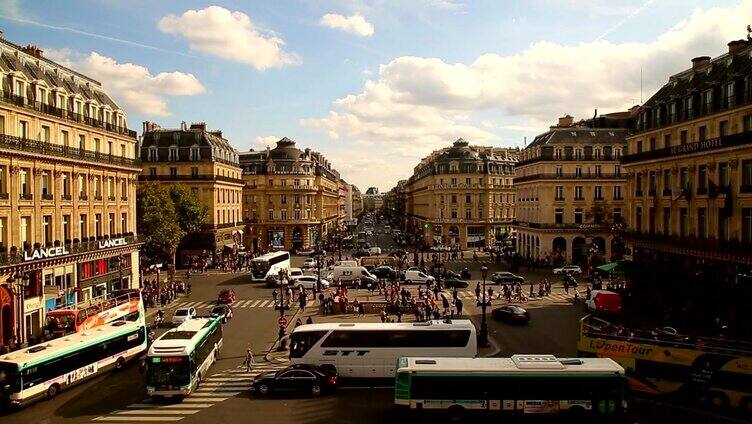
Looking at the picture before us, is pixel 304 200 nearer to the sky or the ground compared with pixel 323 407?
nearer to the sky

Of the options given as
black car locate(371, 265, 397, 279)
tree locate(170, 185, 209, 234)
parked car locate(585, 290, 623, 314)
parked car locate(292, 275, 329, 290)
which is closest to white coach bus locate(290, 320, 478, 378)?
parked car locate(585, 290, 623, 314)

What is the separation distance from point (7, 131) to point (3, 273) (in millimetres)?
8636

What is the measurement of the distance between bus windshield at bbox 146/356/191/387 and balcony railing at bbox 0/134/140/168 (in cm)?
1980

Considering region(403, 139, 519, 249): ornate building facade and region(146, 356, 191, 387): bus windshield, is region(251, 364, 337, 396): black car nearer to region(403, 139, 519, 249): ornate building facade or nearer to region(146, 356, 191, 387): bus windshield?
region(146, 356, 191, 387): bus windshield

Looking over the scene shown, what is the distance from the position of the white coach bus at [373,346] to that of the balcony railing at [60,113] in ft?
79.7

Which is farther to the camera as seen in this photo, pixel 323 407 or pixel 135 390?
pixel 135 390

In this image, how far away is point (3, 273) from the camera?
35.6 metres

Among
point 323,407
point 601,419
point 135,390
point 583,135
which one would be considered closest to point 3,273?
point 135,390

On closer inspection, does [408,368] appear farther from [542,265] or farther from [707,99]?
[542,265]

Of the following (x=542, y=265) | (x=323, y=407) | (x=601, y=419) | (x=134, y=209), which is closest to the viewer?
(x=601, y=419)

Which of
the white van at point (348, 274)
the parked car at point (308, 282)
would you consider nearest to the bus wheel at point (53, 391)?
the parked car at point (308, 282)

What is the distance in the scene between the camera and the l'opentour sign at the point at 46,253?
1487 inches

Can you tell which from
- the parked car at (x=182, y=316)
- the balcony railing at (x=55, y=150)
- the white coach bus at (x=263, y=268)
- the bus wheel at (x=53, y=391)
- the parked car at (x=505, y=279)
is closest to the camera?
the bus wheel at (x=53, y=391)

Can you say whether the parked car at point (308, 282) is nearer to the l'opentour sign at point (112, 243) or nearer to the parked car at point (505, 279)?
the l'opentour sign at point (112, 243)
